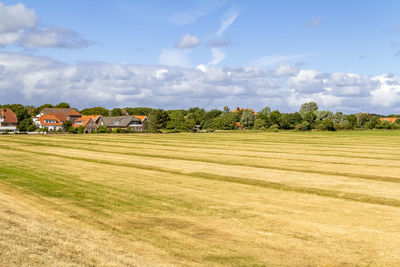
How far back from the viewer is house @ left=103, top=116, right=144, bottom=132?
164750mm

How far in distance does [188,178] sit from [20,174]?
485 inches

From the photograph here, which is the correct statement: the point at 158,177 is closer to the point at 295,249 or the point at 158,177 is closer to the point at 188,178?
the point at 188,178

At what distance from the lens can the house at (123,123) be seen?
164750 mm

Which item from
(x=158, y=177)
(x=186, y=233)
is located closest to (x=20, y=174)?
(x=158, y=177)

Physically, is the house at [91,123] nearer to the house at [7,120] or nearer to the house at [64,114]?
the house at [64,114]

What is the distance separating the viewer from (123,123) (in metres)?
165

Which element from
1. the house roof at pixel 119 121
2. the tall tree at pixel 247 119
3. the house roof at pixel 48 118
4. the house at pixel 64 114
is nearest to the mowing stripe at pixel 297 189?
the house roof at pixel 119 121

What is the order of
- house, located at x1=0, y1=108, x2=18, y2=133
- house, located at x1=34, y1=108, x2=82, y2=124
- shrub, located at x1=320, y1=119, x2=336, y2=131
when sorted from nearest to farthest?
house, located at x1=0, y1=108, x2=18, y2=133, shrub, located at x1=320, y1=119, x2=336, y2=131, house, located at x1=34, y1=108, x2=82, y2=124

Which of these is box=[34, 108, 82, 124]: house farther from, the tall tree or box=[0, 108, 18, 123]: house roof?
the tall tree

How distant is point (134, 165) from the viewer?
35000 millimetres

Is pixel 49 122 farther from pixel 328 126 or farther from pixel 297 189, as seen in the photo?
pixel 297 189

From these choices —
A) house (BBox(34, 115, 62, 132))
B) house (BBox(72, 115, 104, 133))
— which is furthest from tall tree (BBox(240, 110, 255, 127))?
house (BBox(34, 115, 62, 132))

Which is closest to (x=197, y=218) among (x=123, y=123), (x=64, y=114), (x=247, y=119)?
(x=123, y=123)

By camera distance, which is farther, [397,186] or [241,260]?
[397,186]
